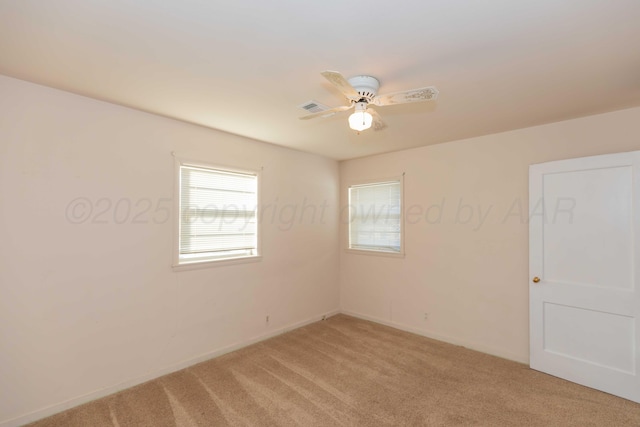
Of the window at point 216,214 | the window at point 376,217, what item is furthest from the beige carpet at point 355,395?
the window at point 376,217

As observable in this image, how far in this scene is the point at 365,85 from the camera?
2141 mm

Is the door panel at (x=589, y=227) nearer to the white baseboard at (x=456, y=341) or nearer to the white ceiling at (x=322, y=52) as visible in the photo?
the white ceiling at (x=322, y=52)

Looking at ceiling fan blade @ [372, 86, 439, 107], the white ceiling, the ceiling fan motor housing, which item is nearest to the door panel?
the white ceiling

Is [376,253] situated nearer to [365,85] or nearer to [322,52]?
[365,85]

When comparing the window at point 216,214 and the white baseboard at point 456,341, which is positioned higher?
the window at point 216,214

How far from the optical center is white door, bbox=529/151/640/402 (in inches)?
104

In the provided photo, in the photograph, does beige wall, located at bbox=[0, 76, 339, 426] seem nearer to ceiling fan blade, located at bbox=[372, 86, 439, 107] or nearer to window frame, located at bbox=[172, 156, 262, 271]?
window frame, located at bbox=[172, 156, 262, 271]

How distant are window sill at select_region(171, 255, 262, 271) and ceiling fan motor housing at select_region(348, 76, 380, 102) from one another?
248cm

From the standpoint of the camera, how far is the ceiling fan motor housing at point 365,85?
2.12 m

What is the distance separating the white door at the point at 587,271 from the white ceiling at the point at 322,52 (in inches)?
26.9

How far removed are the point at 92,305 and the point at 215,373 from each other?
134cm

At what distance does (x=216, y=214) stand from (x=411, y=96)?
259cm

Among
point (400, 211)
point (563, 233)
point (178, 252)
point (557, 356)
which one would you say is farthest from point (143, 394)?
point (563, 233)

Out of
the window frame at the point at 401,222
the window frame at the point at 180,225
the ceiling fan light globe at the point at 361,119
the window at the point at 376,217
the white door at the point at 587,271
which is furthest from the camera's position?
the window at the point at 376,217
